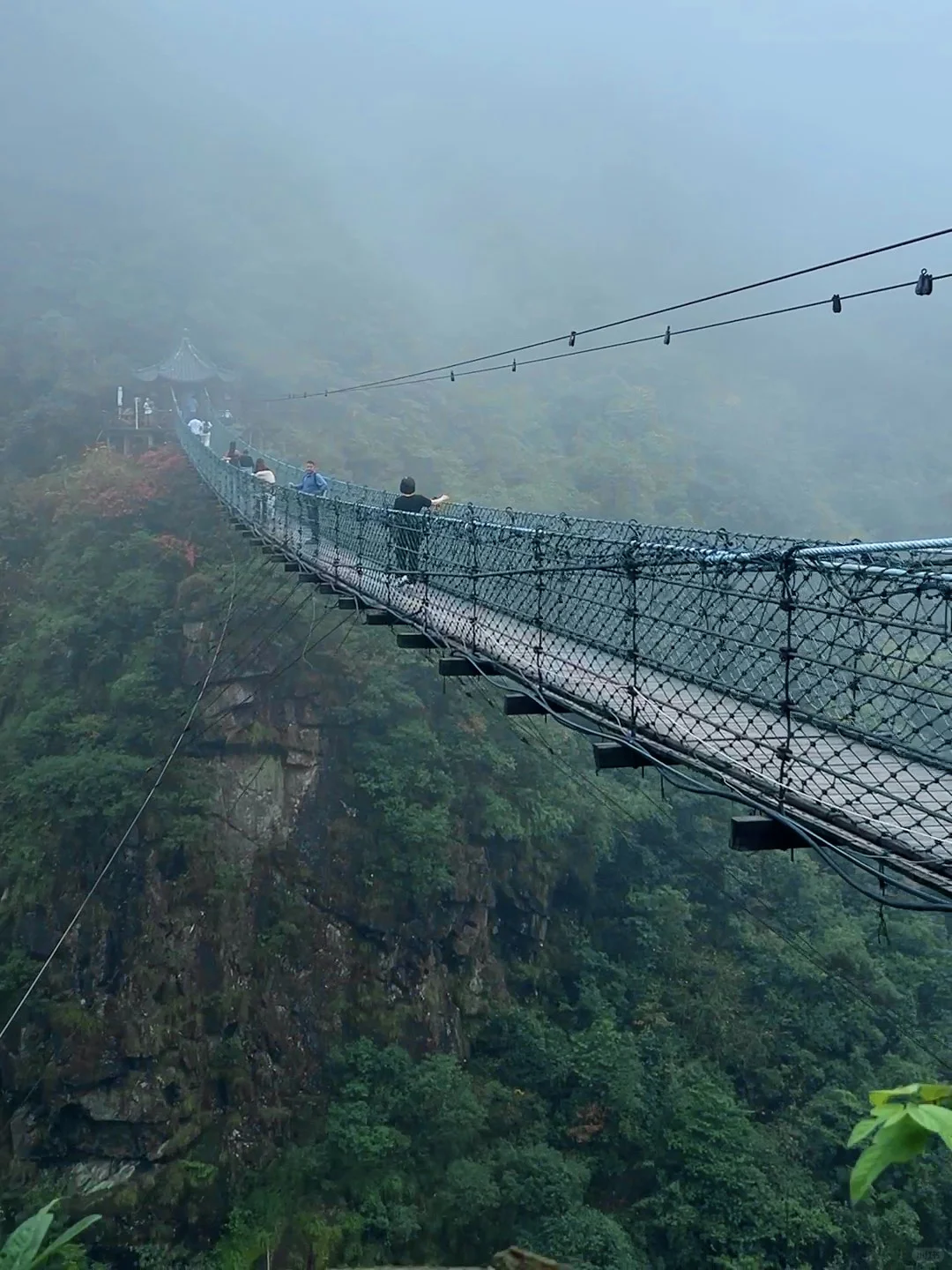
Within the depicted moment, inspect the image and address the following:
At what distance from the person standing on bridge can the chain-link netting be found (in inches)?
0.6

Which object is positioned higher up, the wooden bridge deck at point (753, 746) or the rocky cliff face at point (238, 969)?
the wooden bridge deck at point (753, 746)

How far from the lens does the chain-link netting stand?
1582 mm

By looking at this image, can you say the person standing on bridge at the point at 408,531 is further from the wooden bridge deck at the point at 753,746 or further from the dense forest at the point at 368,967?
the dense forest at the point at 368,967

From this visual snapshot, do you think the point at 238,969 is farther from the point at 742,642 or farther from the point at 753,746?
the point at 742,642

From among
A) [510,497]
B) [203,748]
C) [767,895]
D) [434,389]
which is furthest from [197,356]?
[767,895]

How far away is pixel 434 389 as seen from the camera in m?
18.2

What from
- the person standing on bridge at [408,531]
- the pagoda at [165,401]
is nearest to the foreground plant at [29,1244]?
the person standing on bridge at [408,531]

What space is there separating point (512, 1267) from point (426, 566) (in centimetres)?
452

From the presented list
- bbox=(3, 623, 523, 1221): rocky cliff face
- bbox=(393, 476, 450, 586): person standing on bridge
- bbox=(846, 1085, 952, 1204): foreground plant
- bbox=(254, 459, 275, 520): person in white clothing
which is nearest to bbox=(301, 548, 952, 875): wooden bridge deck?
bbox=(393, 476, 450, 586): person standing on bridge

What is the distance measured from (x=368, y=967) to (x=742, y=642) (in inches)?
244

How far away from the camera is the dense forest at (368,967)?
6.08 metres

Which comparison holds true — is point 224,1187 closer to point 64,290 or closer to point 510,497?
point 510,497

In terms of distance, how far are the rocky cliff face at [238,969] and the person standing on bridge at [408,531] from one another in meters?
3.92

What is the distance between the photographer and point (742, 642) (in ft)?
6.36
